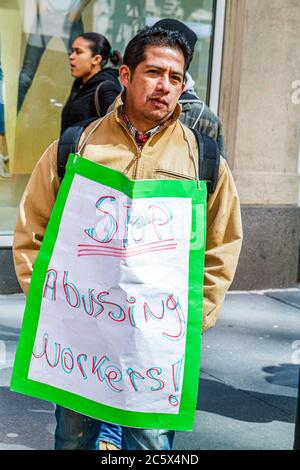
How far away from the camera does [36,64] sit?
777 cm

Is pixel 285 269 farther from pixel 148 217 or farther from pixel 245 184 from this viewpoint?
pixel 148 217

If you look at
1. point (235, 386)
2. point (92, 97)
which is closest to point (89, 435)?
point (235, 386)

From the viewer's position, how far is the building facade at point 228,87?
7730 millimetres

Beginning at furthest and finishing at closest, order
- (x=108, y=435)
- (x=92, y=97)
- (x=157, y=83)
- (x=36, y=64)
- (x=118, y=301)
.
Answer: (x=36, y=64)
(x=92, y=97)
(x=108, y=435)
(x=157, y=83)
(x=118, y=301)

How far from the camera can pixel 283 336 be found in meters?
6.52

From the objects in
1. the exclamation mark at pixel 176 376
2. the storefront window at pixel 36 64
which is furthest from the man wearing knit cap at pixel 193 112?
the storefront window at pixel 36 64

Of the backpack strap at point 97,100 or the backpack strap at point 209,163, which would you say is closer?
the backpack strap at point 209,163

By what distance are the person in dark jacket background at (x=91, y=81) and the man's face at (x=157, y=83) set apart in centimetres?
287

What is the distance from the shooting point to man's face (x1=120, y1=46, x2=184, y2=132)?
2.88m

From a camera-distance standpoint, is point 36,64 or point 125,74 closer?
point 125,74

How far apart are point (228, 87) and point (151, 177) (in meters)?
5.23

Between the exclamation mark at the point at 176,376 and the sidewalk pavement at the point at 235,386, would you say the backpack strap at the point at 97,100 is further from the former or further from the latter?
the exclamation mark at the point at 176,376

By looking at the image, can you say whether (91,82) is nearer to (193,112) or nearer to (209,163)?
(193,112)

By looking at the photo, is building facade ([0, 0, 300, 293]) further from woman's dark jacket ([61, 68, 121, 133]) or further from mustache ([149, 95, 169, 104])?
mustache ([149, 95, 169, 104])
